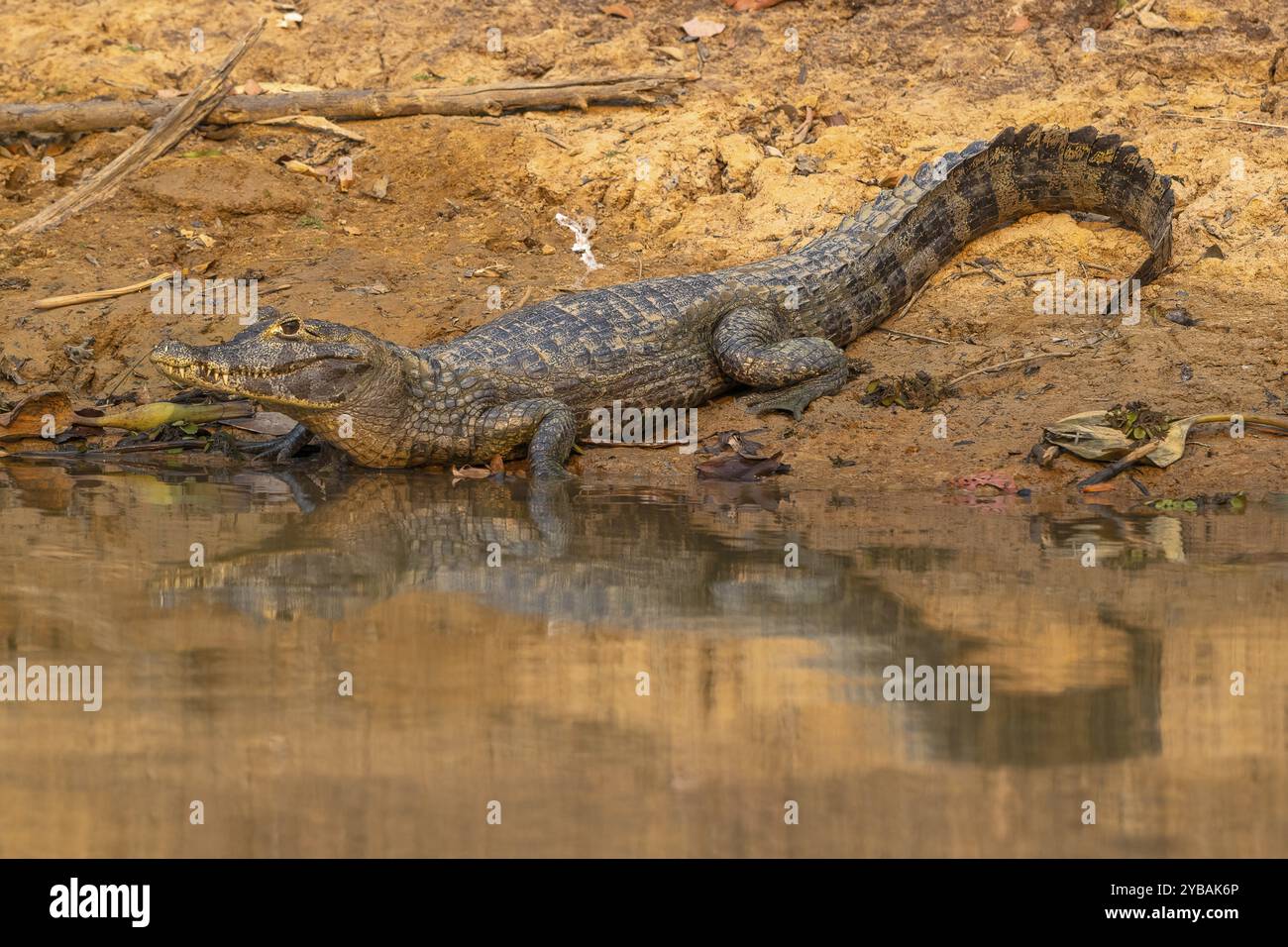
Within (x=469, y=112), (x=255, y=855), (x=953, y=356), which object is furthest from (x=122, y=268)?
(x=255, y=855)

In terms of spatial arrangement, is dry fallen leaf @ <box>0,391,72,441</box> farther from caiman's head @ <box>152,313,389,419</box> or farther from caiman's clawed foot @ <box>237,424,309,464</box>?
caiman's head @ <box>152,313,389,419</box>

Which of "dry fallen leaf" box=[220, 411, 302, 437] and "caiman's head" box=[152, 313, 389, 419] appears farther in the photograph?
"dry fallen leaf" box=[220, 411, 302, 437]

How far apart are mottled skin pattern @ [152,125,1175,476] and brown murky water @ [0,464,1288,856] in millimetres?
1550

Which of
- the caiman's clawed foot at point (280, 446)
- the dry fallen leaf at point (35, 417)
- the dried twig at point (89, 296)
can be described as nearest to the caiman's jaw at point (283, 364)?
the caiman's clawed foot at point (280, 446)

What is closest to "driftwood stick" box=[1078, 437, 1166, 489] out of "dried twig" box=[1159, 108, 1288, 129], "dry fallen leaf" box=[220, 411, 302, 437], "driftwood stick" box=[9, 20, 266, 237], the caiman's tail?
the caiman's tail

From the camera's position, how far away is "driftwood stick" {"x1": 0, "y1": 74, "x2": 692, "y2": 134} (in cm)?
1142

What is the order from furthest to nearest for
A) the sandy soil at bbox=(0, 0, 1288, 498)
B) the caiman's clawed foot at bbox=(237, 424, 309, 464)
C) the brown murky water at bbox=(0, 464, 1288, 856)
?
the caiman's clawed foot at bbox=(237, 424, 309, 464) → the sandy soil at bbox=(0, 0, 1288, 498) → the brown murky water at bbox=(0, 464, 1288, 856)

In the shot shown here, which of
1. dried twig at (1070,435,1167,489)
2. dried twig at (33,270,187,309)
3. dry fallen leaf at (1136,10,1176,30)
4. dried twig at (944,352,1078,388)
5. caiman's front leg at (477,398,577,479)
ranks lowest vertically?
dried twig at (1070,435,1167,489)

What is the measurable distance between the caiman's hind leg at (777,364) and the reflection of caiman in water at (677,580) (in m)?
1.54

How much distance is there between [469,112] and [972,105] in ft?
13.1

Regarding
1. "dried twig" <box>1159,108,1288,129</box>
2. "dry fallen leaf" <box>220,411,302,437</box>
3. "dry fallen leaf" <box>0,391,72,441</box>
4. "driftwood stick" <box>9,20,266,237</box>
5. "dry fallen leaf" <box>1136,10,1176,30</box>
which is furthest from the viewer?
"dry fallen leaf" <box>1136,10,1176,30</box>

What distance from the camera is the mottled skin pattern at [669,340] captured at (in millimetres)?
7520

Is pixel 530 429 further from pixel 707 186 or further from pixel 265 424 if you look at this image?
pixel 707 186

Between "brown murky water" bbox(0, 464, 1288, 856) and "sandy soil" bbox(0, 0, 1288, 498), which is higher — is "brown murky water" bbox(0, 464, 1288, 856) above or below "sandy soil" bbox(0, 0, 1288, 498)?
below
